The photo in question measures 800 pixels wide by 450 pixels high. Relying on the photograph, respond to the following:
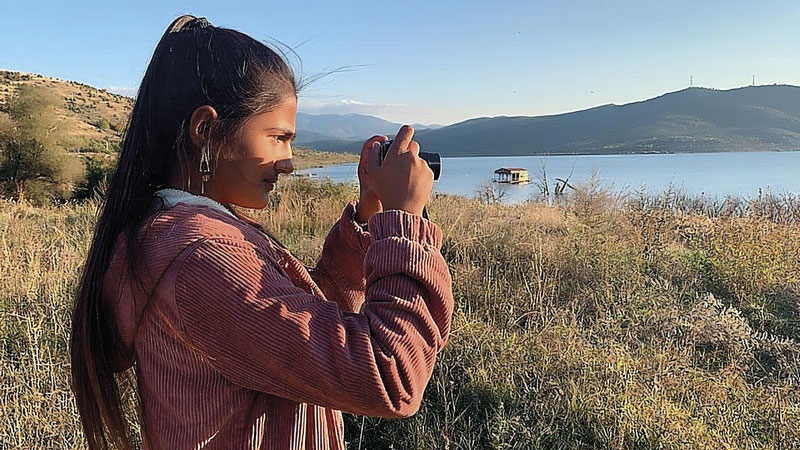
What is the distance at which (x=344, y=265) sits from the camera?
1.22 m

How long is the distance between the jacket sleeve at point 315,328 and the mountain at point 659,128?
42.3m

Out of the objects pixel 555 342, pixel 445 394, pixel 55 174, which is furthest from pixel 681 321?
pixel 55 174

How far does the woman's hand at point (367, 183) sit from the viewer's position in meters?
0.98

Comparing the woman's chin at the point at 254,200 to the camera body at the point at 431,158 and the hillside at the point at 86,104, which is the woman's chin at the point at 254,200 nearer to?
the camera body at the point at 431,158

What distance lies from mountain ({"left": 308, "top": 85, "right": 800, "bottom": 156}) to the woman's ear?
42.2 metres

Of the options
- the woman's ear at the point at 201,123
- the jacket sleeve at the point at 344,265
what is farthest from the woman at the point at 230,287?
the jacket sleeve at the point at 344,265

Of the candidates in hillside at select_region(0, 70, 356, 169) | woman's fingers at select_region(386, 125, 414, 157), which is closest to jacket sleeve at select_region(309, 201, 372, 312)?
woman's fingers at select_region(386, 125, 414, 157)

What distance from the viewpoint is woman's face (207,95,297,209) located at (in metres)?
0.90

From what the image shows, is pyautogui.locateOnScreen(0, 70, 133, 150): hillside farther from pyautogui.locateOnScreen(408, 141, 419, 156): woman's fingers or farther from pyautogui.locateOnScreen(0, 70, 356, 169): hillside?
pyautogui.locateOnScreen(408, 141, 419, 156): woman's fingers

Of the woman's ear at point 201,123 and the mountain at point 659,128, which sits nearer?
the woman's ear at point 201,123

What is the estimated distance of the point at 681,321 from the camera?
3.93m

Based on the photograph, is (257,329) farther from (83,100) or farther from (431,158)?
(83,100)

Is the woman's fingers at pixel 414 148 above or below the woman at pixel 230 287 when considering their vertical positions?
above

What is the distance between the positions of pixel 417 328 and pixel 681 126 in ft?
220
